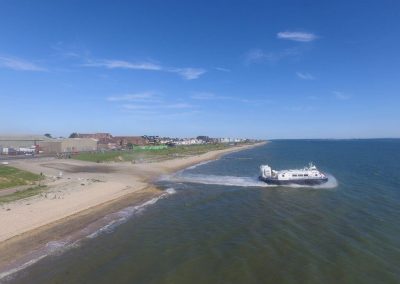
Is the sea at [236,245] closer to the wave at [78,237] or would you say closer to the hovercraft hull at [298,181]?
the wave at [78,237]

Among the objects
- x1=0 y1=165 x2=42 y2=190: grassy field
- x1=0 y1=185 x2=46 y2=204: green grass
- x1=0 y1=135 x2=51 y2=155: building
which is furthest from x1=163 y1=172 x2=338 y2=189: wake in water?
x1=0 y1=135 x2=51 y2=155: building

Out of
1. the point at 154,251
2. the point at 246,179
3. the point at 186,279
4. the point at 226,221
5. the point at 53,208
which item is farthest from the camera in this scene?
the point at 246,179

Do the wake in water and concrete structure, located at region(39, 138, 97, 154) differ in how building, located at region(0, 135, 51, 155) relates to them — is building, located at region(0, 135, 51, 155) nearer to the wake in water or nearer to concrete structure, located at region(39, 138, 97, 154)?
concrete structure, located at region(39, 138, 97, 154)

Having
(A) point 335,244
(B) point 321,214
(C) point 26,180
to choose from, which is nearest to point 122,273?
(A) point 335,244

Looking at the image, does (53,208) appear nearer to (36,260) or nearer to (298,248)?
(36,260)

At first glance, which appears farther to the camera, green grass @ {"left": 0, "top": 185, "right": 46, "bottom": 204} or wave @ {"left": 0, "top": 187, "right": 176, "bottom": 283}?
green grass @ {"left": 0, "top": 185, "right": 46, "bottom": 204}

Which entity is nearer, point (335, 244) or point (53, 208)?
point (335, 244)

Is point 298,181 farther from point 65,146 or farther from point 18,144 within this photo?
point 18,144

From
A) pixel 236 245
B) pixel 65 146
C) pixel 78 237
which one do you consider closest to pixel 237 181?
pixel 236 245
